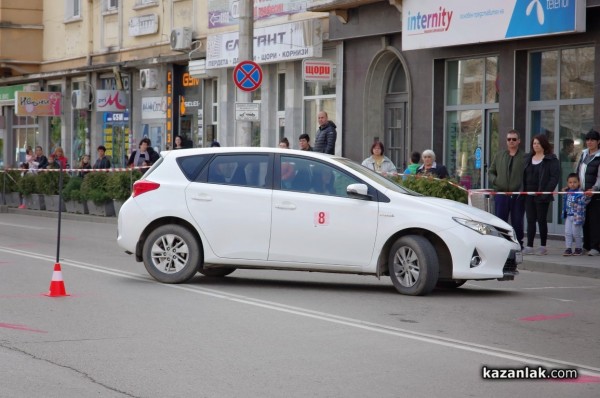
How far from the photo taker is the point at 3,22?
4231 centimetres

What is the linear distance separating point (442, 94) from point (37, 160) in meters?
15.9

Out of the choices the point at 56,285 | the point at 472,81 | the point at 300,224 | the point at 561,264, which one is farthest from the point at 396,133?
the point at 56,285

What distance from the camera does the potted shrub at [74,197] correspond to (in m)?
29.3

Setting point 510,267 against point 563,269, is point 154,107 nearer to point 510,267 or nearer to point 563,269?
point 563,269

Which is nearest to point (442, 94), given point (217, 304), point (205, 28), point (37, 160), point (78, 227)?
point (78, 227)

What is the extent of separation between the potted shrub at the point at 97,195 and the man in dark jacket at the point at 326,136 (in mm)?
6740

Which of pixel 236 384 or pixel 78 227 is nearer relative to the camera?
pixel 236 384

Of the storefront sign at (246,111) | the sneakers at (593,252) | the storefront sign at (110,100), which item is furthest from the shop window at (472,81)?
the storefront sign at (110,100)

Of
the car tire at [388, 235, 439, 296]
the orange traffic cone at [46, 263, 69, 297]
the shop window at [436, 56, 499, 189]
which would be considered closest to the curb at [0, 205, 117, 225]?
the shop window at [436, 56, 499, 189]

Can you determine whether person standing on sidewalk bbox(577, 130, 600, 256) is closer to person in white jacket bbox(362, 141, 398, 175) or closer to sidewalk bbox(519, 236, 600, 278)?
sidewalk bbox(519, 236, 600, 278)

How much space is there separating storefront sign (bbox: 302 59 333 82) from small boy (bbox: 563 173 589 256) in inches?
357

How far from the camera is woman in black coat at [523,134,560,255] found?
1806cm

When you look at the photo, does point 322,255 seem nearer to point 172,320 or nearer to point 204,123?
point 172,320

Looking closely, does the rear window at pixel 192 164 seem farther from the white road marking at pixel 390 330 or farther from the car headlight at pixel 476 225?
the car headlight at pixel 476 225
